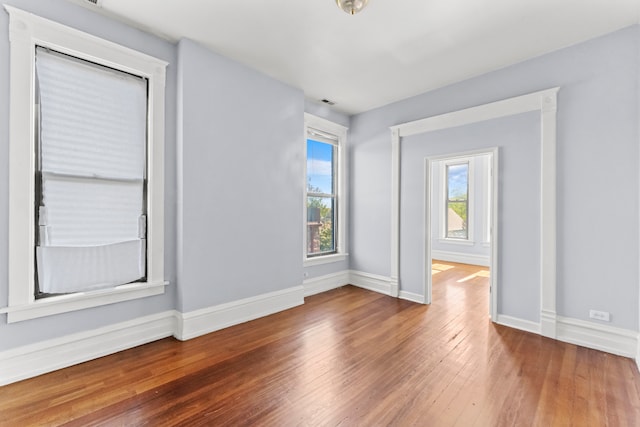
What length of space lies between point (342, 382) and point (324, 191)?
10.5 feet

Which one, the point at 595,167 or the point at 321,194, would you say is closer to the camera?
the point at 595,167

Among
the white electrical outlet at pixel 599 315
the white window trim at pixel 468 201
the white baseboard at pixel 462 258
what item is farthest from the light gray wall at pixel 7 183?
the white baseboard at pixel 462 258

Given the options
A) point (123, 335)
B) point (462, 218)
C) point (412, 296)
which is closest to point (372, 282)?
point (412, 296)

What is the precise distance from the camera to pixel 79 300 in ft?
8.02

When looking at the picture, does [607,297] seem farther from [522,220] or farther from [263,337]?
[263,337]

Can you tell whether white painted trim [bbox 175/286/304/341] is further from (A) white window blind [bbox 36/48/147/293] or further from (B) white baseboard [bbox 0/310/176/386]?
(A) white window blind [bbox 36/48/147/293]

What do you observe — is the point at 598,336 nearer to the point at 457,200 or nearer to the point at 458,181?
the point at 457,200

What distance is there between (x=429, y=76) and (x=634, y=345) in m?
3.44

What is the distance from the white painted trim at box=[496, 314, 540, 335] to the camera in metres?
3.16

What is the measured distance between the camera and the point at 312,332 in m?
3.14

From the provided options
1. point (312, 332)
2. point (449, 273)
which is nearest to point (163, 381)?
point (312, 332)

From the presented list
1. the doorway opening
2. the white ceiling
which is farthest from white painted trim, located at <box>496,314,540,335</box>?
the white ceiling

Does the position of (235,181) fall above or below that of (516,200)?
above

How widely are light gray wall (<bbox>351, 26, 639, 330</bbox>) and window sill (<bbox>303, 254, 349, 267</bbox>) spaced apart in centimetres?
248
